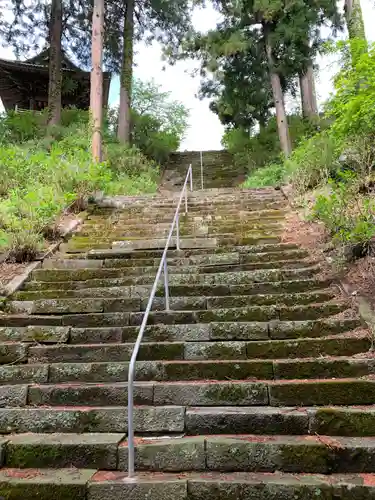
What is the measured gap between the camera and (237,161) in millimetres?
17078

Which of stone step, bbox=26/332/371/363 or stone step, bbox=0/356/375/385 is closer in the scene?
stone step, bbox=0/356/375/385

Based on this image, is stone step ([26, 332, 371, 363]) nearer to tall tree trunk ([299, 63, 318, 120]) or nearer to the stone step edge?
the stone step edge

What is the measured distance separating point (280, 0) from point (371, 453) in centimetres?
1474

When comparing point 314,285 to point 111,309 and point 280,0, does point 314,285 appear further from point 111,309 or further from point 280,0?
point 280,0

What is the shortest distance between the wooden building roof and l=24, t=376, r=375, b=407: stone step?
18.1 m

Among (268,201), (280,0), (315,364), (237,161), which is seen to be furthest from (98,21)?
(315,364)

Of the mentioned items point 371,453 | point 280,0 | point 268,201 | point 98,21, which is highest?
point 280,0

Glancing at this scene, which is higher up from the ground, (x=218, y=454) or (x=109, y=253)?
(x=109, y=253)

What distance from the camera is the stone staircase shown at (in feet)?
53.4

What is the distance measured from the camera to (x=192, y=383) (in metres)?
3.43

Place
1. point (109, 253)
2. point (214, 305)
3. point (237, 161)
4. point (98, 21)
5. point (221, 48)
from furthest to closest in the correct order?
point (237, 161), point (221, 48), point (98, 21), point (109, 253), point (214, 305)

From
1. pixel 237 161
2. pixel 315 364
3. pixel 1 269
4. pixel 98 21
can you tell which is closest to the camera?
pixel 315 364

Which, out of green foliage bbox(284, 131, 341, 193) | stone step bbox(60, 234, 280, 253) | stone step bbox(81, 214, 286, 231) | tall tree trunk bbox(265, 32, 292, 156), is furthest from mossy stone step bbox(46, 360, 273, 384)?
tall tree trunk bbox(265, 32, 292, 156)

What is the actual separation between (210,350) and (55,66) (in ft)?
53.4
